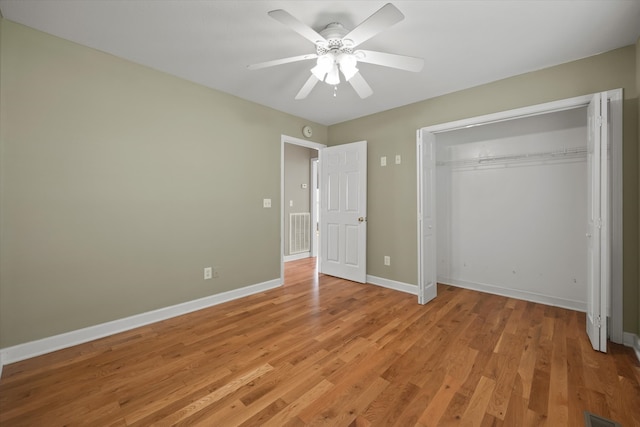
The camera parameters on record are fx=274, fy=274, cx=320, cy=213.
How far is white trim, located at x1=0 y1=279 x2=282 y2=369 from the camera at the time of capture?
2.10m

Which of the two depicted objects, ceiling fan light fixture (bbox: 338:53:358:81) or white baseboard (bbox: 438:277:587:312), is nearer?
ceiling fan light fixture (bbox: 338:53:358:81)

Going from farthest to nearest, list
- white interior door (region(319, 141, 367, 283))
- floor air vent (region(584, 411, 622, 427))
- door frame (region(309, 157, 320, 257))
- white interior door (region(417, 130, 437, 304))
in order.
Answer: door frame (region(309, 157, 320, 257)) → white interior door (region(319, 141, 367, 283)) → white interior door (region(417, 130, 437, 304)) → floor air vent (region(584, 411, 622, 427))

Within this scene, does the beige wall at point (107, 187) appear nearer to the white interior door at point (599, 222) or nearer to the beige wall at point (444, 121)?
the beige wall at point (444, 121)

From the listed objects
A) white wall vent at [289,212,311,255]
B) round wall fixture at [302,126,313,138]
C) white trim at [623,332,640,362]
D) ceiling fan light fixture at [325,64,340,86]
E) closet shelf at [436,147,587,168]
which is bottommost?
A: white trim at [623,332,640,362]

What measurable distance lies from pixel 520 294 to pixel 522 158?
1677 millimetres

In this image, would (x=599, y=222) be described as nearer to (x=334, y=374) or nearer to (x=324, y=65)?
(x=334, y=374)

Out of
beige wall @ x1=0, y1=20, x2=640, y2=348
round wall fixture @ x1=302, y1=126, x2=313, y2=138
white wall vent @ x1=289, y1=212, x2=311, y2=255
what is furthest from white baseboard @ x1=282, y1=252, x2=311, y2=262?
round wall fixture @ x1=302, y1=126, x2=313, y2=138

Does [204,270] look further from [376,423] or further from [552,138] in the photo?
[552,138]

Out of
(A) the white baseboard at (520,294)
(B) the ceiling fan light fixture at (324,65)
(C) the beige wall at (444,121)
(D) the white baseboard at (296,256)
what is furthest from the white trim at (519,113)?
(D) the white baseboard at (296,256)

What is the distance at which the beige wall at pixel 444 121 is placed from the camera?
2326 millimetres

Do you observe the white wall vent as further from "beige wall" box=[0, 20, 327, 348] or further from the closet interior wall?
the closet interior wall

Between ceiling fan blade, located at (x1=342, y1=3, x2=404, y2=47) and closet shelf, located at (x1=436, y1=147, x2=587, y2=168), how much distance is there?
8.78ft

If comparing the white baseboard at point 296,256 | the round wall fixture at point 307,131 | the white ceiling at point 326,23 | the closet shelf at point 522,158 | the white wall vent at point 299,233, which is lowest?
the white baseboard at point 296,256

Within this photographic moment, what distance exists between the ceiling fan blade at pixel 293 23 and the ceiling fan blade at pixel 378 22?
0.74 feet
